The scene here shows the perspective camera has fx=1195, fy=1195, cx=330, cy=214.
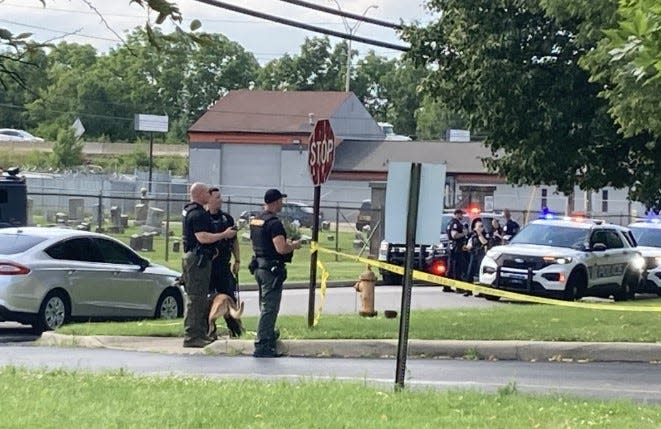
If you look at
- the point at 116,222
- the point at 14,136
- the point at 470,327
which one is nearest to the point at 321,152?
the point at 470,327

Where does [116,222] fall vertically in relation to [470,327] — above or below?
below

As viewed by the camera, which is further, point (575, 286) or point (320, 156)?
point (575, 286)

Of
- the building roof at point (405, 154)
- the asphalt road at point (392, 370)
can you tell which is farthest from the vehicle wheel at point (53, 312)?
the building roof at point (405, 154)

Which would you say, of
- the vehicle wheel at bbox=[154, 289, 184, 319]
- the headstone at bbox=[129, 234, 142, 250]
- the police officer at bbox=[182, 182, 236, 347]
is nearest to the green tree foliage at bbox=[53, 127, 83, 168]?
the headstone at bbox=[129, 234, 142, 250]

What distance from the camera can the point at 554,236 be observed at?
24562 mm

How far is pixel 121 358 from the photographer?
1331 cm

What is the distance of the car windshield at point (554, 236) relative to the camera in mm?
24234

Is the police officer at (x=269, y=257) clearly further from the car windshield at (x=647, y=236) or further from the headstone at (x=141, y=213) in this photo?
the headstone at (x=141, y=213)

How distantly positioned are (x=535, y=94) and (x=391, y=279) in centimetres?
1316

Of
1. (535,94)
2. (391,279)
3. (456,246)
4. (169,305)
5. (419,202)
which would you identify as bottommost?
(391,279)

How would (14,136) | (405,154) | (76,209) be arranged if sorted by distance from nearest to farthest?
(76,209) < (405,154) < (14,136)

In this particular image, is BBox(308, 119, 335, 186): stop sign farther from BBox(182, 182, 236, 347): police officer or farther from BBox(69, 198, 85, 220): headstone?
BBox(69, 198, 85, 220): headstone

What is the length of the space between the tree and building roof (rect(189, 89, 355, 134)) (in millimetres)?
48044

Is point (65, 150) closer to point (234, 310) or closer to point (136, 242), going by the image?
point (136, 242)
